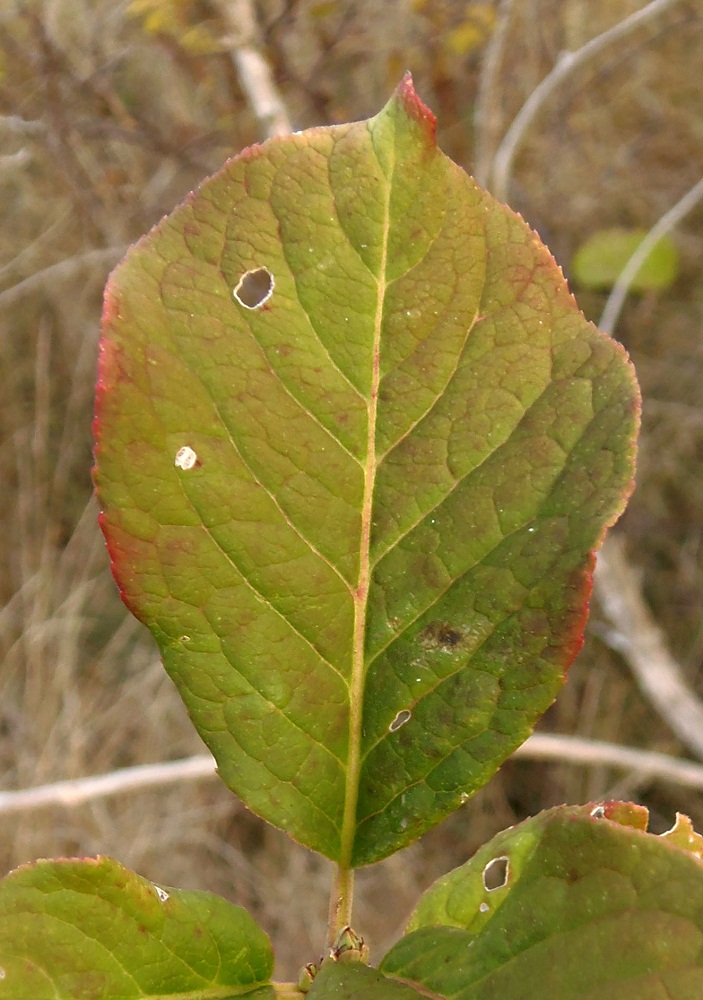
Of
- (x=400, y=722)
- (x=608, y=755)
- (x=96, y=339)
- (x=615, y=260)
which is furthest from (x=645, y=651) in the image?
(x=96, y=339)

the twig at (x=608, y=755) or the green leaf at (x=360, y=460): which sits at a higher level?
the green leaf at (x=360, y=460)

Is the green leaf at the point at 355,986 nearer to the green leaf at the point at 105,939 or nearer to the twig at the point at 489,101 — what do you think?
the green leaf at the point at 105,939

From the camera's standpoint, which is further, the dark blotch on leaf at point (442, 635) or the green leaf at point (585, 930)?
the dark blotch on leaf at point (442, 635)

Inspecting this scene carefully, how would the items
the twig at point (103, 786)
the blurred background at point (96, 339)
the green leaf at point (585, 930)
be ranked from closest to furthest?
the green leaf at point (585, 930), the twig at point (103, 786), the blurred background at point (96, 339)

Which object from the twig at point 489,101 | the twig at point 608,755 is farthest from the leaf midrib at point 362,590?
the twig at point 489,101

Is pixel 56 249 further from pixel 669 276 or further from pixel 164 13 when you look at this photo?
pixel 669 276

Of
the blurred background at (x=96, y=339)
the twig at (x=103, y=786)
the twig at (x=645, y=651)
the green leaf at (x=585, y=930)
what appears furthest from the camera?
the blurred background at (x=96, y=339)

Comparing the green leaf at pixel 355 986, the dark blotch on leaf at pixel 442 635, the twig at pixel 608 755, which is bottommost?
the green leaf at pixel 355 986
